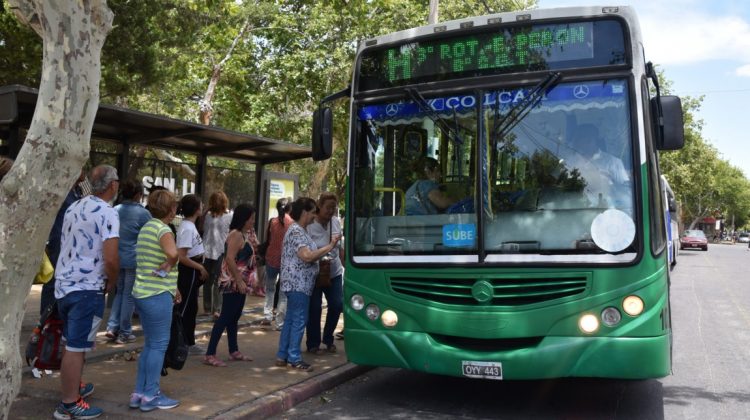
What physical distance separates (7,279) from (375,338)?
273 centimetres

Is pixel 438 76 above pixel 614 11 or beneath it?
beneath

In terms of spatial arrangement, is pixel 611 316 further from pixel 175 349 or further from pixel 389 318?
pixel 175 349

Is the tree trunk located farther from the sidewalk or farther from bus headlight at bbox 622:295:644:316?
bus headlight at bbox 622:295:644:316

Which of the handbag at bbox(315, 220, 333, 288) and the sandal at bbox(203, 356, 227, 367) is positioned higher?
the handbag at bbox(315, 220, 333, 288)

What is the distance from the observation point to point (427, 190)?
218 inches

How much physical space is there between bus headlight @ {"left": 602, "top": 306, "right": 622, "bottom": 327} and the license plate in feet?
2.62

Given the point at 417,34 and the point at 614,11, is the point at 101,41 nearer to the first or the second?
the point at 417,34

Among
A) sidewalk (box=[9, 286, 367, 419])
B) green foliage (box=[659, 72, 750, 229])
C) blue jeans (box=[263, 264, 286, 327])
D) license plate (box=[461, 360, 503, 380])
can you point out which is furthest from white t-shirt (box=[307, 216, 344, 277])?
green foliage (box=[659, 72, 750, 229])

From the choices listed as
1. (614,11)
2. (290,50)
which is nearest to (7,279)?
(614,11)

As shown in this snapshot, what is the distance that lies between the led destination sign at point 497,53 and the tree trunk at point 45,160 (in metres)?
2.59

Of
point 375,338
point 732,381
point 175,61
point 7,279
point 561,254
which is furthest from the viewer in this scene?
point 175,61

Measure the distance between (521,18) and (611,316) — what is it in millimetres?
2405

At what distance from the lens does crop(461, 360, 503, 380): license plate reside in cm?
498

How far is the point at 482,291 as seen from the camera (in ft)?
16.6
